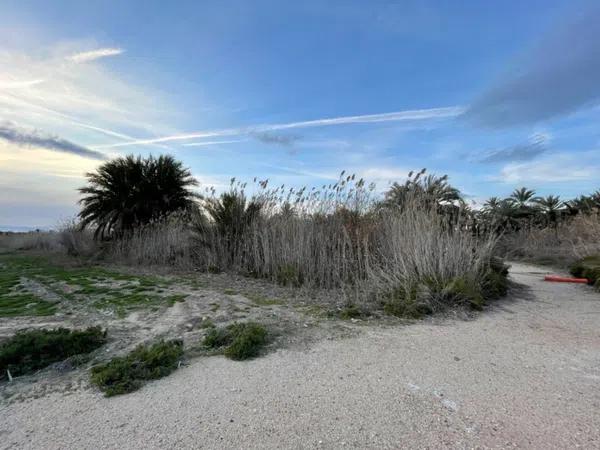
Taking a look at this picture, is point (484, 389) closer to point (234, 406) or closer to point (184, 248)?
point (234, 406)

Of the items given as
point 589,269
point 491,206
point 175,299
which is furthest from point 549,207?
point 175,299

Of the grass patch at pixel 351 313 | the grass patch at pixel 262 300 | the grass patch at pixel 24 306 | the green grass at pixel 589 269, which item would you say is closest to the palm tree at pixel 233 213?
the grass patch at pixel 262 300

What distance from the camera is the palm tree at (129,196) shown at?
11.9m

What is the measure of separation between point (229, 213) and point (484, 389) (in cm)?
678

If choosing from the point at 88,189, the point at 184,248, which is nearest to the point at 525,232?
the point at 184,248

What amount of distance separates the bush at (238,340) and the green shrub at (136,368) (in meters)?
0.31

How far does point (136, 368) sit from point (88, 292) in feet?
11.6

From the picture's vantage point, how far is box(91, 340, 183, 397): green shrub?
2.21 m

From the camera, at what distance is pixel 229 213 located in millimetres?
8109

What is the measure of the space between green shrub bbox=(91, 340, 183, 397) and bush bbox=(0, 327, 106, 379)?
17.9 inches

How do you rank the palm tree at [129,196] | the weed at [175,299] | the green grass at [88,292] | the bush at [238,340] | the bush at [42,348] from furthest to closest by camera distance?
the palm tree at [129,196] → the weed at [175,299] → the green grass at [88,292] → the bush at [238,340] → the bush at [42,348]

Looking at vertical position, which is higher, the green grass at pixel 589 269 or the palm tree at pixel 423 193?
the palm tree at pixel 423 193

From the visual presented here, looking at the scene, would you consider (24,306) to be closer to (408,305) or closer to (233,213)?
(233,213)

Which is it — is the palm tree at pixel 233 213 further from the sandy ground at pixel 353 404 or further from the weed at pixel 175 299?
the sandy ground at pixel 353 404
